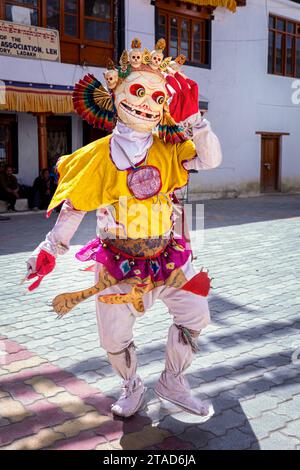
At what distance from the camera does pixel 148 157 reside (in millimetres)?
2770

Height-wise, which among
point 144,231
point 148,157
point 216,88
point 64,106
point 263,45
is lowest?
point 144,231

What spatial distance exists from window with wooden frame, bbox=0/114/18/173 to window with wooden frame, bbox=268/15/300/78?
9120 mm

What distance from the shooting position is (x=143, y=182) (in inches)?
106

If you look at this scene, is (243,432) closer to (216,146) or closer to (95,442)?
(95,442)

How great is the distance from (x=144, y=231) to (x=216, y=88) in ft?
46.4

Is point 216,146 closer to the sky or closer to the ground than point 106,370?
closer to the sky

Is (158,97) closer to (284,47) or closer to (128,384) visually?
(128,384)

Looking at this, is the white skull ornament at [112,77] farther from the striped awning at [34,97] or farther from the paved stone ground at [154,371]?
the striped awning at [34,97]

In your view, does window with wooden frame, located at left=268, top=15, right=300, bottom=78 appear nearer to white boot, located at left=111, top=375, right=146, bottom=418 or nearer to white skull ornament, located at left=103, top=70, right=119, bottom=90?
white skull ornament, located at left=103, top=70, right=119, bottom=90

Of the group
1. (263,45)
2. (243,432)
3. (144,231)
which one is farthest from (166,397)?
(263,45)

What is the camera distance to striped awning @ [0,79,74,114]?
1125 cm

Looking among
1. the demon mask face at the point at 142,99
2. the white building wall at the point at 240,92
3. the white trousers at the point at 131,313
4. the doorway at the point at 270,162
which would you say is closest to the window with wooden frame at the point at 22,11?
the white building wall at the point at 240,92

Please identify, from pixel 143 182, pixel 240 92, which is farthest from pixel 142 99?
pixel 240 92

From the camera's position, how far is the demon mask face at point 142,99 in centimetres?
280
